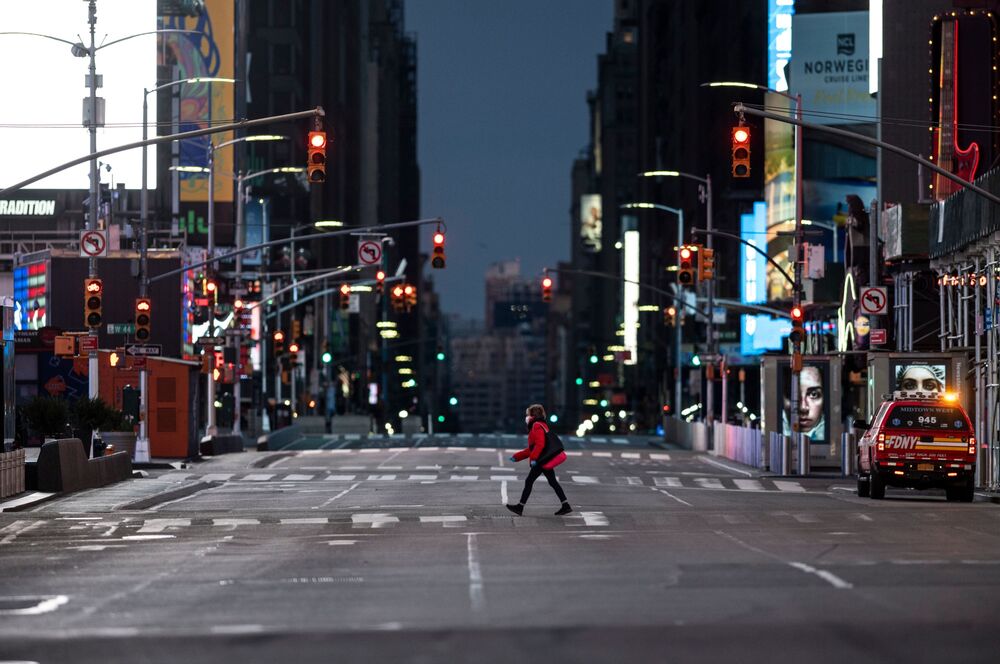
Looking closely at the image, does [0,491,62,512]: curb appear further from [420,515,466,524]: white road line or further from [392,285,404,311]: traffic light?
[392,285,404,311]: traffic light

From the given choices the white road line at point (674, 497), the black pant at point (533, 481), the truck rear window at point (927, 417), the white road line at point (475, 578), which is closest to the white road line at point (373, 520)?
the black pant at point (533, 481)

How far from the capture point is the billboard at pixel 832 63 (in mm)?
97938

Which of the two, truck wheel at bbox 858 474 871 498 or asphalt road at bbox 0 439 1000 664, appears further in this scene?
truck wheel at bbox 858 474 871 498

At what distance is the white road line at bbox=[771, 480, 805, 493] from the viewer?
40656 mm

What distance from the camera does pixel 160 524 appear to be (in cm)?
2878

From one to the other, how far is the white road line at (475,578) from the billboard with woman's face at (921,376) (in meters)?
23.6

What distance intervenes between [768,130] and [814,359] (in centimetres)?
6129

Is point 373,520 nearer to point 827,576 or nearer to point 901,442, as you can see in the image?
point 901,442

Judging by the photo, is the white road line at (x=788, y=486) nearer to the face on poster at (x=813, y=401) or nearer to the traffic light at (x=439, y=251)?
the face on poster at (x=813, y=401)

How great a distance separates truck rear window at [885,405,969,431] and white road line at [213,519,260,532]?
1279 cm

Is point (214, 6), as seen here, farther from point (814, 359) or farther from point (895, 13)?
point (814, 359)

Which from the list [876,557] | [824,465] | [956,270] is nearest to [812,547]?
[876,557]

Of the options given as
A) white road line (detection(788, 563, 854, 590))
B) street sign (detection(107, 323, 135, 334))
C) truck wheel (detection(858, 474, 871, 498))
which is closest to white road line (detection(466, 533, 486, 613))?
white road line (detection(788, 563, 854, 590))

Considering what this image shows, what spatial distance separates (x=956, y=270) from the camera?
47.1 metres
